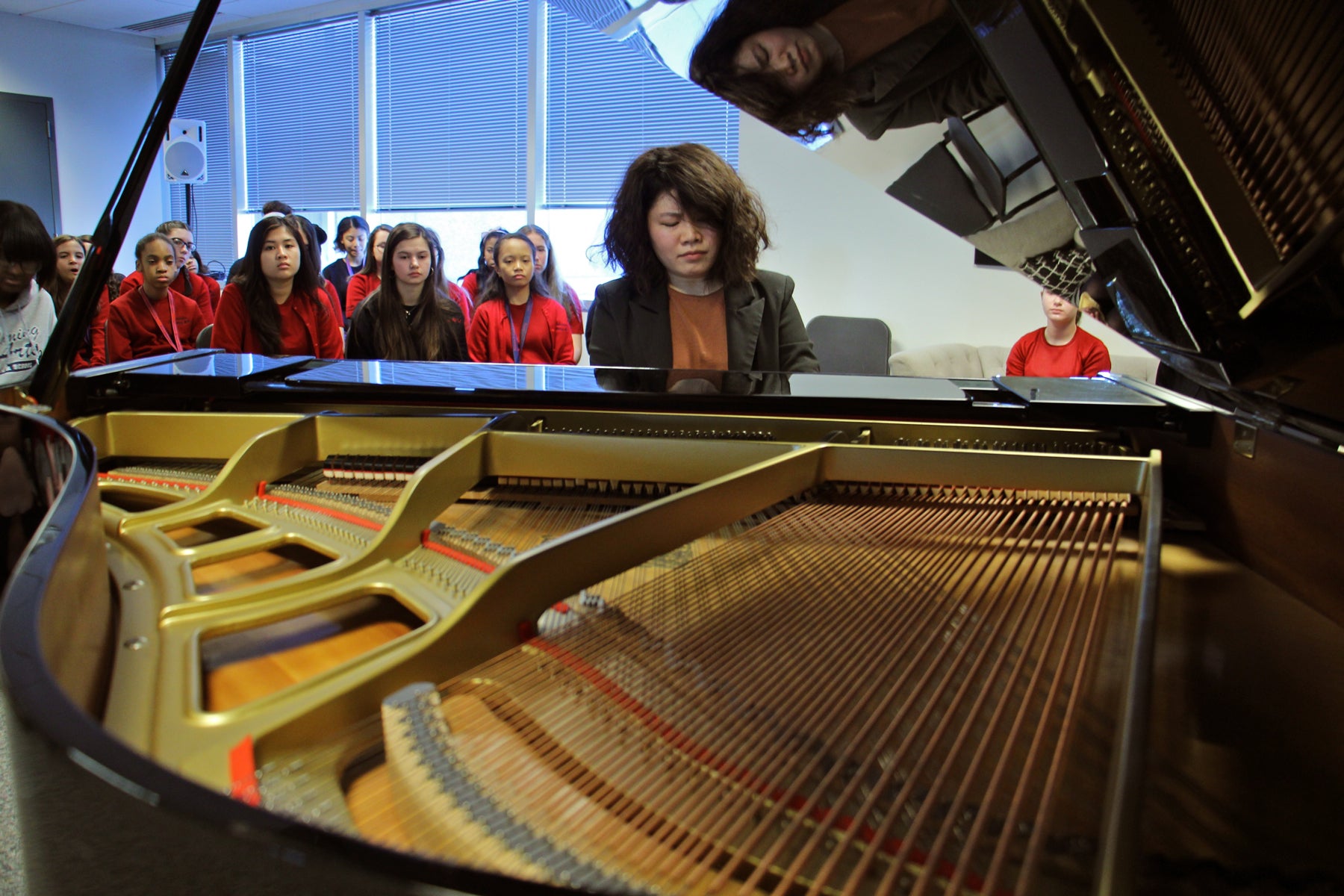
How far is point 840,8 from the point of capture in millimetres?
1377

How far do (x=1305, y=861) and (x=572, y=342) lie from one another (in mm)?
4173

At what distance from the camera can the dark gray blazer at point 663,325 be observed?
2.89m

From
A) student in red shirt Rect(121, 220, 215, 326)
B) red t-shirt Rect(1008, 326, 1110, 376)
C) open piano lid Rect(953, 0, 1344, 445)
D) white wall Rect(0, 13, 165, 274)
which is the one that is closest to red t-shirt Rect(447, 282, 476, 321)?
student in red shirt Rect(121, 220, 215, 326)

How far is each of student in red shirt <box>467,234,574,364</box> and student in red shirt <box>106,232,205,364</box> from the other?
2.09 m

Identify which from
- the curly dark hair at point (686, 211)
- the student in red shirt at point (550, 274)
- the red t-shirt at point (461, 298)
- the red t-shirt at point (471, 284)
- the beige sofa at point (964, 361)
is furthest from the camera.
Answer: the red t-shirt at point (471, 284)

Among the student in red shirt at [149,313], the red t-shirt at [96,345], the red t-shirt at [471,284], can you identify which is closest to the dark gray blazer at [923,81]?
the student in red shirt at [149,313]

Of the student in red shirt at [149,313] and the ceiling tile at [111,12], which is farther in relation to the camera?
the ceiling tile at [111,12]

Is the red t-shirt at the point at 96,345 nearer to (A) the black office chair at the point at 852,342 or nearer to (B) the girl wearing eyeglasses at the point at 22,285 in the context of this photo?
(B) the girl wearing eyeglasses at the point at 22,285

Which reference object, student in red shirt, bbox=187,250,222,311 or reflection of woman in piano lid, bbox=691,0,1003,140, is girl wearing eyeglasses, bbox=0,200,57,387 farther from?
reflection of woman in piano lid, bbox=691,0,1003,140

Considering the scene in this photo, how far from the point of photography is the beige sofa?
5527mm

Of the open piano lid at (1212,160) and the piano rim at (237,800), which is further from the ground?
the open piano lid at (1212,160)

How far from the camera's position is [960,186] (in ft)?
5.37

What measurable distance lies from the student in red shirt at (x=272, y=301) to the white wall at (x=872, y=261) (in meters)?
3.33

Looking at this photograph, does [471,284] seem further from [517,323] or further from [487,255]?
[517,323]
